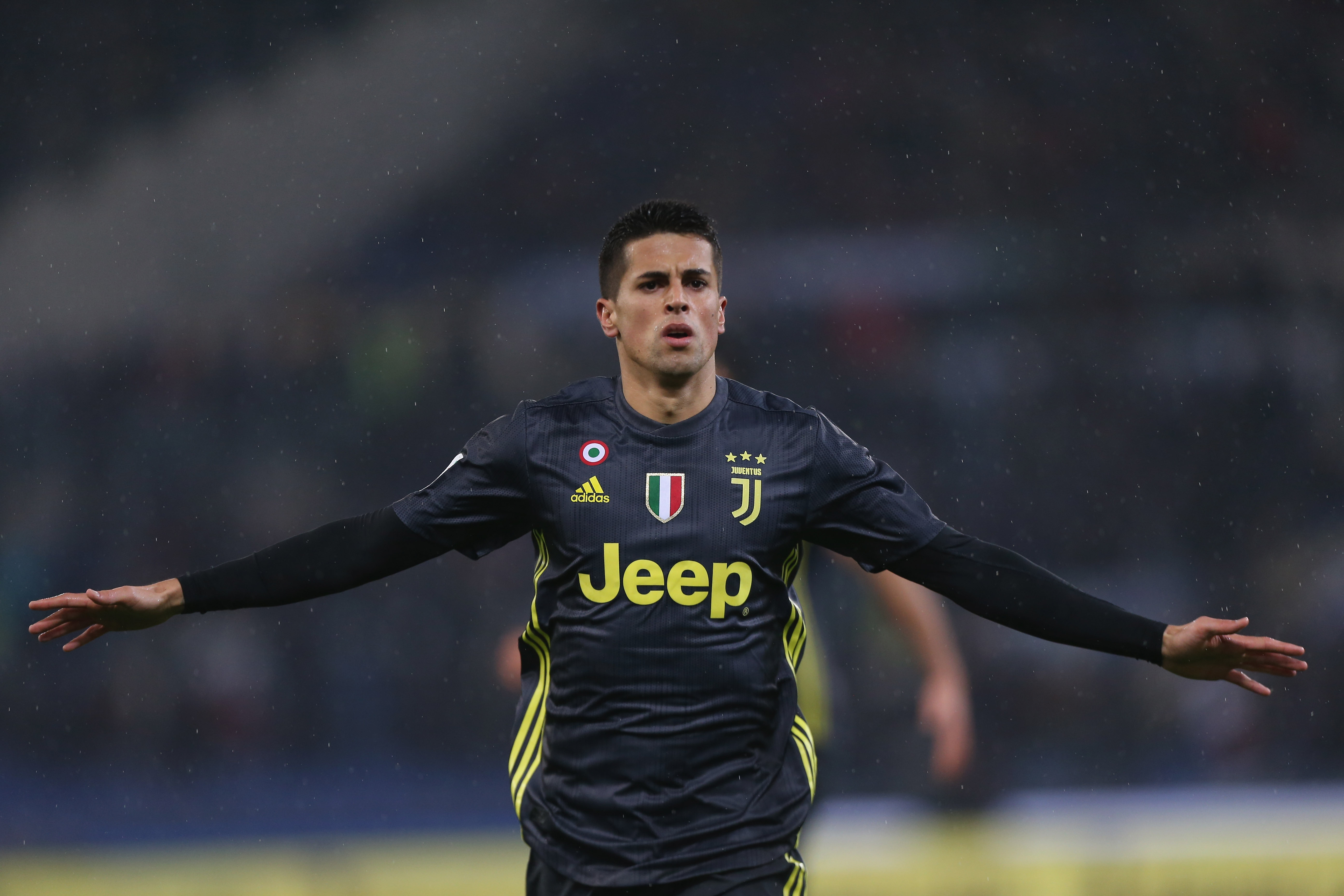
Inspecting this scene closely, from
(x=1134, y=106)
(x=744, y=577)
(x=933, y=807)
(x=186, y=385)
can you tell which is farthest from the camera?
(x=1134, y=106)

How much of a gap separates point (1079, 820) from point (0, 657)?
6.03m

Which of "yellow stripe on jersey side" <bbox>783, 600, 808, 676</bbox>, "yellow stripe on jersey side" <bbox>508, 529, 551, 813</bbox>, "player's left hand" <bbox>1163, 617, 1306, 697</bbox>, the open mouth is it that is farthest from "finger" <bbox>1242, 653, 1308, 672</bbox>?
"yellow stripe on jersey side" <bbox>508, 529, 551, 813</bbox>

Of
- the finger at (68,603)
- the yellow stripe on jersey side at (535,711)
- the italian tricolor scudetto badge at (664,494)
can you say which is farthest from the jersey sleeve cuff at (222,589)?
the italian tricolor scudetto badge at (664,494)

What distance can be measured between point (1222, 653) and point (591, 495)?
1.18 metres

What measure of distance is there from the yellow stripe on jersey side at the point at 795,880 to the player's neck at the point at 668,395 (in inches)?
33.2

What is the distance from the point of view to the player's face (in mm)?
2492

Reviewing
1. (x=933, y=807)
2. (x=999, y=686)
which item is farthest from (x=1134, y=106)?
(x=933, y=807)

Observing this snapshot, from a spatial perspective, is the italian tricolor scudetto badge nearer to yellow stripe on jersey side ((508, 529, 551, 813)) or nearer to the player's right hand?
yellow stripe on jersey side ((508, 529, 551, 813))

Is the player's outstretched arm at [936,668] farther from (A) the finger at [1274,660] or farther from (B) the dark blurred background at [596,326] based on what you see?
(B) the dark blurred background at [596,326]

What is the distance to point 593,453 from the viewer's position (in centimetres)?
252

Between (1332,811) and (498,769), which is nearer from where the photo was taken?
(1332,811)

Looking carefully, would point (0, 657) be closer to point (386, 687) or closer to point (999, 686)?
point (386, 687)

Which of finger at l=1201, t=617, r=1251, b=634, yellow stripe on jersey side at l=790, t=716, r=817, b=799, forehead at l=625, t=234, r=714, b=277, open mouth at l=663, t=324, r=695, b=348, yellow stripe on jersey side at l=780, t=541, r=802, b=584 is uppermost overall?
forehead at l=625, t=234, r=714, b=277

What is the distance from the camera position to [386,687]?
7.62m
